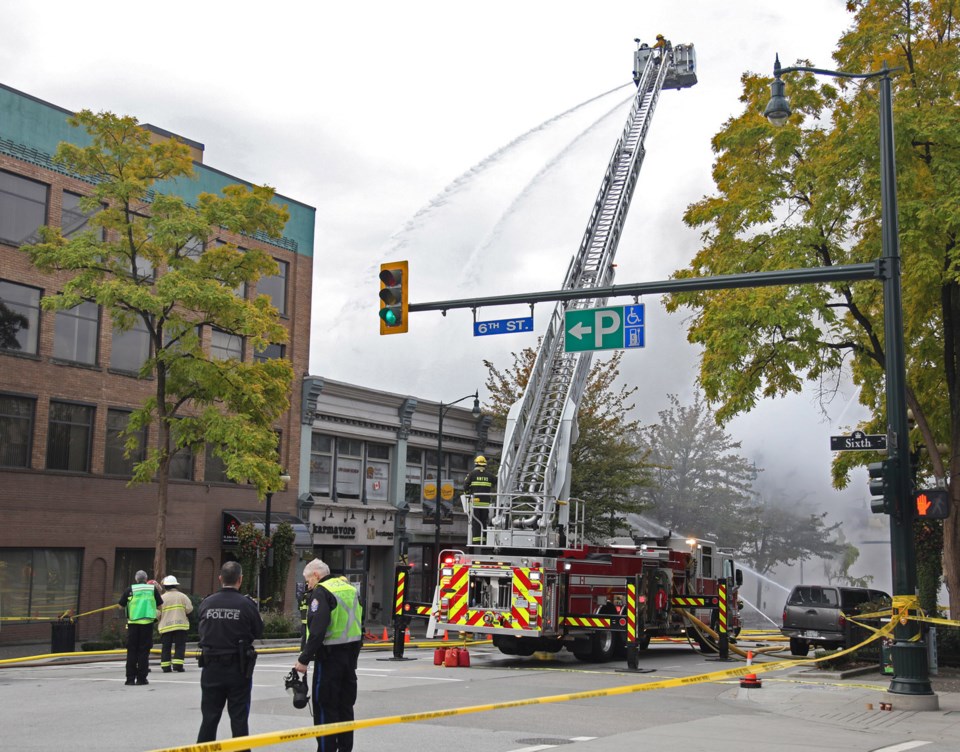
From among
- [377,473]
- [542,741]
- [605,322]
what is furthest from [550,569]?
[377,473]

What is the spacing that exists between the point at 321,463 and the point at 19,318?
13.1m

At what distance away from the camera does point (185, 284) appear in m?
26.6

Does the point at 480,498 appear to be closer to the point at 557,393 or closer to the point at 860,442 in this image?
the point at 557,393

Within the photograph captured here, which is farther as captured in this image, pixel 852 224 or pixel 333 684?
pixel 852 224

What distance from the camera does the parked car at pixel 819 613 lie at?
26.0m

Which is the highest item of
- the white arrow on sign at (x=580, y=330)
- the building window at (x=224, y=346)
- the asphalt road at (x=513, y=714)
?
the building window at (x=224, y=346)

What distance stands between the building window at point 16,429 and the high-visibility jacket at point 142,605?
46.7 ft

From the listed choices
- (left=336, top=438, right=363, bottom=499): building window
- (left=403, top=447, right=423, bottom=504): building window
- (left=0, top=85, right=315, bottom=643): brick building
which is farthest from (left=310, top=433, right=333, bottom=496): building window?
(left=0, top=85, right=315, bottom=643): brick building

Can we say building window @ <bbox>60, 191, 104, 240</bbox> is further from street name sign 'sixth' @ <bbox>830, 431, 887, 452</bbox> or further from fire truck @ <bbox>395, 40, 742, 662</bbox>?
street name sign 'sixth' @ <bbox>830, 431, 887, 452</bbox>

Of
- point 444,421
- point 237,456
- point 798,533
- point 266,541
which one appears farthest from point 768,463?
point 237,456

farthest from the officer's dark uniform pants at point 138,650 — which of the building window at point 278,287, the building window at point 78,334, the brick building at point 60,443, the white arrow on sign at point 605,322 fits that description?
the building window at point 278,287

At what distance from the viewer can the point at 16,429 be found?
98.7 feet

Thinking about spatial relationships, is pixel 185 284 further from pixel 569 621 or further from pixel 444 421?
pixel 444 421

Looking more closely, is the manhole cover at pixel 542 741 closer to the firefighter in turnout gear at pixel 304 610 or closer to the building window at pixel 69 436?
the firefighter in turnout gear at pixel 304 610
